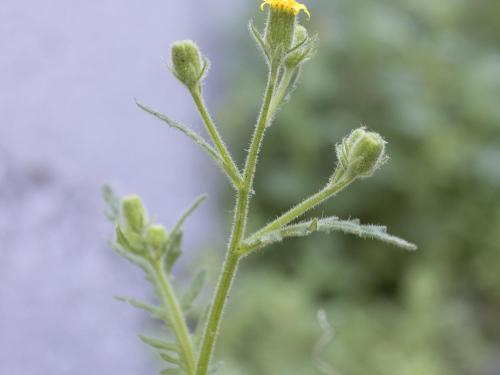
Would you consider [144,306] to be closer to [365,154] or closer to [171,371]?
[171,371]

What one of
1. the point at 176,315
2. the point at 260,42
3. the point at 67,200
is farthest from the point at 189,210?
the point at 67,200

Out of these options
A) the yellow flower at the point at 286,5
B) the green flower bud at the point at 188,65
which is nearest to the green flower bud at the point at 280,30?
the yellow flower at the point at 286,5

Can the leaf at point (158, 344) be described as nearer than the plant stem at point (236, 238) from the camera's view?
No

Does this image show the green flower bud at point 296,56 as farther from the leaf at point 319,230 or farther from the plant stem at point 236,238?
the leaf at point 319,230

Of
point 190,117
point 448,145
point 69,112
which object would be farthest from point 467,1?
point 69,112

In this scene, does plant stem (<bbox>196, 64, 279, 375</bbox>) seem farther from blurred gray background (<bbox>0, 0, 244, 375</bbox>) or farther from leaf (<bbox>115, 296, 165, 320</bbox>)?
blurred gray background (<bbox>0, 0, 244, 375</bbox>)

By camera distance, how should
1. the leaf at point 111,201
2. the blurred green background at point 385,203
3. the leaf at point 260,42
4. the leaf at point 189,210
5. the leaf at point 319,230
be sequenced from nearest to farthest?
1. the leaf at point 319,230
2. the leaf at point 260,42
3. the leaf at point 189,210
4. the leaf at point 111,201
5. the blurred green background at point 385,203
